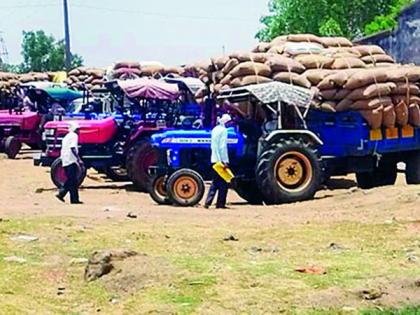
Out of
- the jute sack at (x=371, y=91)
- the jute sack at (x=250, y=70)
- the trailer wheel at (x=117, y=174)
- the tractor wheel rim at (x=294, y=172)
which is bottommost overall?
the trailer wheel at (x=117, y=174)

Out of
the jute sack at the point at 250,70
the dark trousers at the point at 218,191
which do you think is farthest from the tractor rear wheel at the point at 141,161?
the dark trousers at the point at 218,191

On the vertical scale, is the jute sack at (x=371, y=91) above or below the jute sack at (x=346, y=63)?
below

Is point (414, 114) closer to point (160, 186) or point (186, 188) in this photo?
point (186, 188)

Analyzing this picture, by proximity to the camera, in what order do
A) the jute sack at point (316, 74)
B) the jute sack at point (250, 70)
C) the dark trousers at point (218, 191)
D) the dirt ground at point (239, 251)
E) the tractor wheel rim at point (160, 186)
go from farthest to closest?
1. the jute sack at point (250, 70)
2. the jute sack at point (316, 74)
3. the tractor wheel rim at point (160, 186)
4. the dark trousers at point (218, 191)
5. the dirt ground at point (239, 251)

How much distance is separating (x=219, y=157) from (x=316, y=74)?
3078 millimetres

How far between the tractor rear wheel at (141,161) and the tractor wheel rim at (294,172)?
3794 mm

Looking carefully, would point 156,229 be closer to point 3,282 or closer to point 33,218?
point 33,218

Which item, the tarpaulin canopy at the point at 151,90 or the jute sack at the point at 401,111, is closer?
the jute sack at the point at 401,111

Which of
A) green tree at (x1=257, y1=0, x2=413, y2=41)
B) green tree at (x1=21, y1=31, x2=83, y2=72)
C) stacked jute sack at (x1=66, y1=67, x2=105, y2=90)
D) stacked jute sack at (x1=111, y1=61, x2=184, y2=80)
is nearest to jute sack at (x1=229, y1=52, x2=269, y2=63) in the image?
stacked jute sack at (x1=111, y1=61, x2=184, y2=80)

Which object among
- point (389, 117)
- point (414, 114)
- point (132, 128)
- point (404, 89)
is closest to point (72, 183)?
point (132, 128)

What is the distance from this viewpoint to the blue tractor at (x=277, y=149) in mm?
17531

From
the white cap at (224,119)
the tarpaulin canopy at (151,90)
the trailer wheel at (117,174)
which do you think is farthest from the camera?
the trailer wheel at (117,174)

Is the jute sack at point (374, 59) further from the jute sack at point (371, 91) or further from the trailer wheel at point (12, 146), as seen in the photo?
the trailer wheel at point (12, 146)

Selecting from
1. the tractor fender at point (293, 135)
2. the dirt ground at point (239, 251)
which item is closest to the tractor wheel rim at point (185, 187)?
the dirt ground at point (239, 251)
